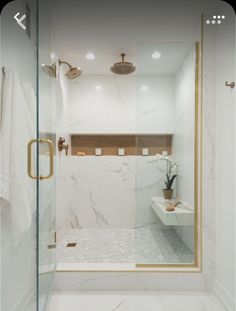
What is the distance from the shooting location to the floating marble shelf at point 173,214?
2066mm

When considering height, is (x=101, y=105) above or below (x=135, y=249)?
above

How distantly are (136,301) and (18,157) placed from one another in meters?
1.27

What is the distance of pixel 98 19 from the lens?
1.99 m

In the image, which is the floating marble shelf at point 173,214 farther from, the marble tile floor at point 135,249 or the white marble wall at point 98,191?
the white marble wall at point 98,191

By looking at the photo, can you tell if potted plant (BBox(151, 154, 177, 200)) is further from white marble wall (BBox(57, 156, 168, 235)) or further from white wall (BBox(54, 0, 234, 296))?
white marble wall (BBox(57, 156, 168, 235))

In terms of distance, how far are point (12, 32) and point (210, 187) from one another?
172 cm

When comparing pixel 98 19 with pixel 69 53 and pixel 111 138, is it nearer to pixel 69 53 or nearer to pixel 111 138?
pixel 69 53

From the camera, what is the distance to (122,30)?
6.94 ft

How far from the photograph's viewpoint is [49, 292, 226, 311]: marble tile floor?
5.48ft

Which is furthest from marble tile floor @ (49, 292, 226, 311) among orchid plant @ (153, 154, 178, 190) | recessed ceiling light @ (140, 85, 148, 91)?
recessed ceiling light @ (140, 85, 148, 91)

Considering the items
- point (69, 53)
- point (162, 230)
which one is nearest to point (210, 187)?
point (162, 230)

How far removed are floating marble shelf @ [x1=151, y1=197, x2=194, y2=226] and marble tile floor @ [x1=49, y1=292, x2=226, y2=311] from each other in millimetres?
527

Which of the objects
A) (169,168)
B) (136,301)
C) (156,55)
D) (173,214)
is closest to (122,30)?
(156,55)

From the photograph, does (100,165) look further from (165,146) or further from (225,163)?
(225,163)
